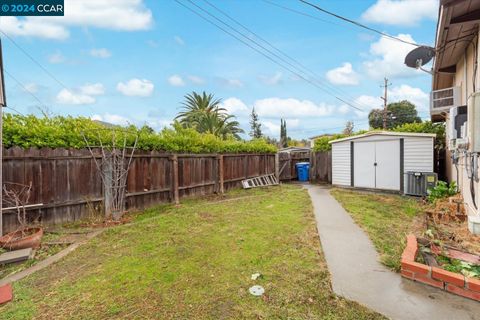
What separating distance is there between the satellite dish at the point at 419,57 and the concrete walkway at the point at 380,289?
4548 mm

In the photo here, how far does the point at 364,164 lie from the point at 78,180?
32.0 ft

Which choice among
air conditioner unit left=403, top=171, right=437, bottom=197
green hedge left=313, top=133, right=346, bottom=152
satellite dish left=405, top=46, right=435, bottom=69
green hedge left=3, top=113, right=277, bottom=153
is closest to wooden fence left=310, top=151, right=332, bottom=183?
green hedge left=313, top=133, right=346, bottom=152

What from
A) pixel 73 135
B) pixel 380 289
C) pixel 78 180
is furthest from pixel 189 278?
pixel 73 135

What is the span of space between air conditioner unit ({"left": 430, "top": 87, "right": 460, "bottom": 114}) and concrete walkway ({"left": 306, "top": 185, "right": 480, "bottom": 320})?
487 cm

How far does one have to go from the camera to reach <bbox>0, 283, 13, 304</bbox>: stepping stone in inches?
107

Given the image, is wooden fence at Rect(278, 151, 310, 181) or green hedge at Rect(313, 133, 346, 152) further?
wooden fence at Rect(278, 151, 310, 181)

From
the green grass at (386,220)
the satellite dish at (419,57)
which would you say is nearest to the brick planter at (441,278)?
the green grass at (386,220)

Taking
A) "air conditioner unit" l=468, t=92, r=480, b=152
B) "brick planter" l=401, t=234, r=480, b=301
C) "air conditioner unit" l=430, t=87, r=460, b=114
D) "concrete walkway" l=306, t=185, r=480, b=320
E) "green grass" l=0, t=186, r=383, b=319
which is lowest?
"green grass" l=0, t=186, r=383, b=319

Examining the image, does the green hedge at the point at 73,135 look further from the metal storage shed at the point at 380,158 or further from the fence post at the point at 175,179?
the metal storage shed at the point at 380,158

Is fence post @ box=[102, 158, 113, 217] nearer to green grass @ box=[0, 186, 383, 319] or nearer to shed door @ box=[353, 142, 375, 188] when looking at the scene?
green grass @ box=[0, 186, 383, 319]

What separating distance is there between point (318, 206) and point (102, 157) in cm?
559

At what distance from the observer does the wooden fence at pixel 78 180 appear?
4.96 meters

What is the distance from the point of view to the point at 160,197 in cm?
751

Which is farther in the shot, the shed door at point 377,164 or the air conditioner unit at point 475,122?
the shed door at point 377,164
